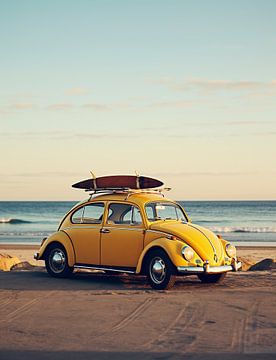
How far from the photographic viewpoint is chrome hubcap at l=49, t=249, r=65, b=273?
1575 centimetres

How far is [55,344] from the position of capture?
9234 mm

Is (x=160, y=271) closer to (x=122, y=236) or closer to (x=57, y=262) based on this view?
A: (x=122, y=236)

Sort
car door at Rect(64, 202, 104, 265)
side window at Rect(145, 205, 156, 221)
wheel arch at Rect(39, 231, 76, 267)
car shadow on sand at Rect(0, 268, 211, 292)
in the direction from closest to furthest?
1. car shadow on sand at Rect(0, 268, 211, 292)
2. side window at Rect(145, 205, 156, 221)
3. car door at Rect(64, 202, 104, 265)
4. wheel arch at Rect(39, 231, 76, 267)

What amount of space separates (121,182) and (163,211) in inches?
45.5

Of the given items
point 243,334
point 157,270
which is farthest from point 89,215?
point 243,334

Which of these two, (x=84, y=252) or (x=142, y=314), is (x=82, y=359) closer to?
(x=142, y=314)

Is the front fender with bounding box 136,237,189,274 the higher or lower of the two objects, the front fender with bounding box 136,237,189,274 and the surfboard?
the lower

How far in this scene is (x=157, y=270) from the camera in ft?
45.5

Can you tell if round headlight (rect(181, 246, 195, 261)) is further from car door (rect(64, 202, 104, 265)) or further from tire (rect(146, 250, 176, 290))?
car door (rect(64, 202, 104, 265))

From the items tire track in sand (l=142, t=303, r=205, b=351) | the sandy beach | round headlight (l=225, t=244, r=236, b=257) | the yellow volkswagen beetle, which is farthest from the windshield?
tire track in sand (l=142, t=303, r=205, b=351)

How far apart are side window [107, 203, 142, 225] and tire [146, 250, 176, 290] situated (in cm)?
94

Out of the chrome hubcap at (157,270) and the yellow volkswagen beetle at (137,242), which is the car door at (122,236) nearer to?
the yellow volkswagen beetle at (137,242)

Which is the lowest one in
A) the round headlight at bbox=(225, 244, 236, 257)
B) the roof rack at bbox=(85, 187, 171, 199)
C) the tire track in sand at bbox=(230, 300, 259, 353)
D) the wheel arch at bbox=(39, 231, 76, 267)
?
the tire track in sand at bbox=(230, 300, 259, 353)

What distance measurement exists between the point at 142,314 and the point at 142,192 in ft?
15.3
